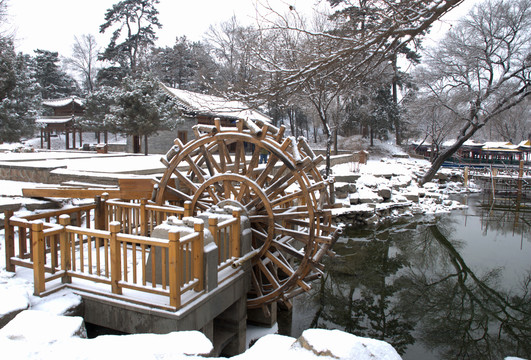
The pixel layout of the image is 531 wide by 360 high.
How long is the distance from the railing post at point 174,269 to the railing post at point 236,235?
5.03 ft

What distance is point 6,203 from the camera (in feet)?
21.5

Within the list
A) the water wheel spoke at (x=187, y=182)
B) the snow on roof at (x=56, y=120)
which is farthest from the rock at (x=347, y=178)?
the snow on roof at (x=56, y=120)

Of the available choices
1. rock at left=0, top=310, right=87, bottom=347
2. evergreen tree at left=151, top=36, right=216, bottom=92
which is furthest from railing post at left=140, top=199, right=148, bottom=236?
evergreen tree at left=151, top=36, right=216, bottom=92

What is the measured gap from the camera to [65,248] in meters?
4.52

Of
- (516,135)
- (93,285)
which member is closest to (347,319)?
(93,285)

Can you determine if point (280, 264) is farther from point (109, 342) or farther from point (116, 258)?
point (109, 342)

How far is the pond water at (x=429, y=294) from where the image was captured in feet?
24.0

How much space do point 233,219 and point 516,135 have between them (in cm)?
4619

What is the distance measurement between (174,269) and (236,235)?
1633 millimetres

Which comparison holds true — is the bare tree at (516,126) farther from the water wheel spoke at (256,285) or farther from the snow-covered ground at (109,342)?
the snow-covered ground at (109,342)

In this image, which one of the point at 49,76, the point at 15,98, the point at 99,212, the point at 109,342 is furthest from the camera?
the point at 49,76

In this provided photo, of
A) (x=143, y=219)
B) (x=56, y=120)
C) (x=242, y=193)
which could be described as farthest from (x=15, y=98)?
(x=242, y=193)

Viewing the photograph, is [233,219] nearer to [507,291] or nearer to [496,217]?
[507,291]

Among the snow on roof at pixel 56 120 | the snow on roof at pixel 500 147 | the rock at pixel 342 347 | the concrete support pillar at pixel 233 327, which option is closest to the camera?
the rock at pixel 342 347
